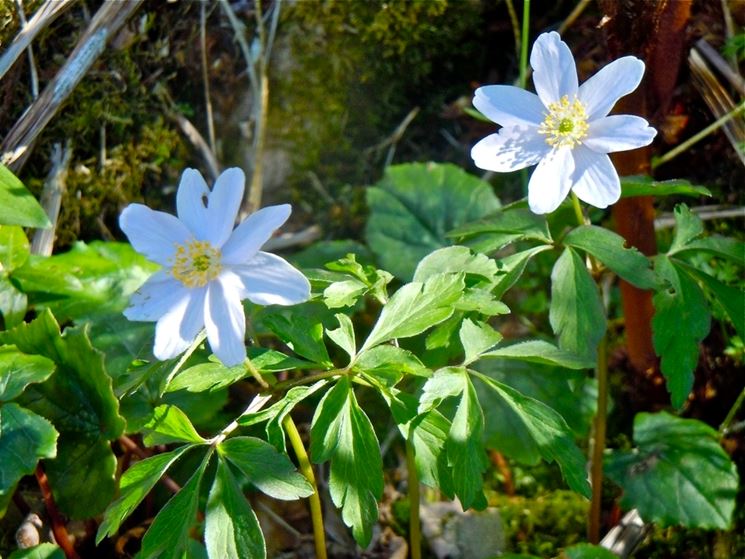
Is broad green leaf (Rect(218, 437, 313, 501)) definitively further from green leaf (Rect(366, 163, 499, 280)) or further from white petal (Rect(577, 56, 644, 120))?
green leaf (Rect(366, 163, 499, 280))

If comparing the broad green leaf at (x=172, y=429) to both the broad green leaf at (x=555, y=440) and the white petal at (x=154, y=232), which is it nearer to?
the white petal at (x=154, y=232)

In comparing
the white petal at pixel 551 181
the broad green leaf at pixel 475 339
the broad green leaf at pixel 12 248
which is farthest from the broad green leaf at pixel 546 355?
the broad green leaf at pixel 12 248

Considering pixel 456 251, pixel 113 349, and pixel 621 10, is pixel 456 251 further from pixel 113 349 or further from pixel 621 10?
pixel 113 349

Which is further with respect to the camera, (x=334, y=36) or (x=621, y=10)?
(x=334, y=36)

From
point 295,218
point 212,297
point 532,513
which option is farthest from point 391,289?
point 212,297

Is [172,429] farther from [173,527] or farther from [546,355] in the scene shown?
[546,355]

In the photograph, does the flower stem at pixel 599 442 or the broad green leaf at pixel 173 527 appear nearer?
the broad green leaf at pixel 173 527

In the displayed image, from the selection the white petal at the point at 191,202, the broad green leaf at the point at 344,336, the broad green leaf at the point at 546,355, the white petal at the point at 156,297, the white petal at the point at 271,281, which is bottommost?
the broad green leaf at the point at 546,355
